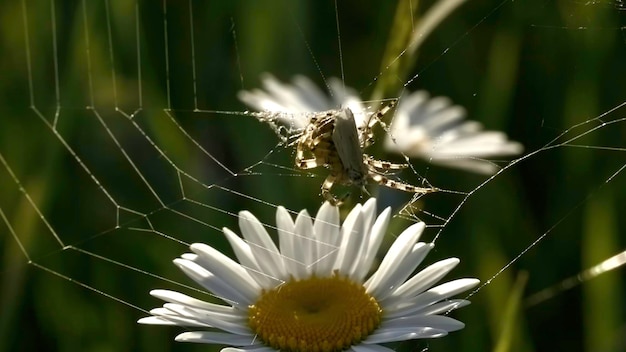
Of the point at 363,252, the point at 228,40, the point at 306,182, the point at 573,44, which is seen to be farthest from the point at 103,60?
the point at 363,252

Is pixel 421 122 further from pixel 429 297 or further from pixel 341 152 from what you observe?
pixel 429 297

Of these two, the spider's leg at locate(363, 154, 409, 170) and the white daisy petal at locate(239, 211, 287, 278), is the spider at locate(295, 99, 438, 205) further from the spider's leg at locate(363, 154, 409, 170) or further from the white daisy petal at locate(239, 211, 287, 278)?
the white daisy petal at locate(239, 211, 287, 278)

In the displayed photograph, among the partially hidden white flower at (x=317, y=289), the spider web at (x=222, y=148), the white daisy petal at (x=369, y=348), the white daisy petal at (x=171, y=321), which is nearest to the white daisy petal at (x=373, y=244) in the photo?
the partially hidden white flower at (x=317, y=289)

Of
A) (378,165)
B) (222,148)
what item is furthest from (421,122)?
(378,165)

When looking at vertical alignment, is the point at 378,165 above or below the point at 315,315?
above

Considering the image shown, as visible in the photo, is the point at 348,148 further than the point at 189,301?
Yes

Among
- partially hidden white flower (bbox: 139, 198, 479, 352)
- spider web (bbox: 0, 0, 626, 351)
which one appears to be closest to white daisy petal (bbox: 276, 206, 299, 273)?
partially hidden white flower (bbox: 139, 198, 479, 352)

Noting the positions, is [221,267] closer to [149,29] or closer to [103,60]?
[103,60]
